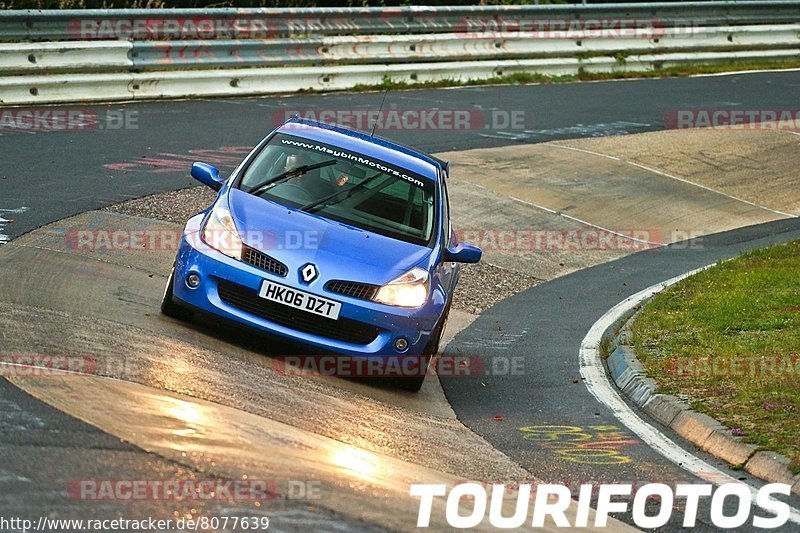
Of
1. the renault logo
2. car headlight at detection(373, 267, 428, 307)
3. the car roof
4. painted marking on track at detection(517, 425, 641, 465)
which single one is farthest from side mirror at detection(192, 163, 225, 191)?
painted marking on track at detection(517, 425, 641, 465)

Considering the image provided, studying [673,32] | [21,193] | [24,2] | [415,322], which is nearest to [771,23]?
[673,32]

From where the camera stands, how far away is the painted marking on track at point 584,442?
771cm

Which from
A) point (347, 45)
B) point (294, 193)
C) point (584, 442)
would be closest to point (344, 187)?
point (294, 193)

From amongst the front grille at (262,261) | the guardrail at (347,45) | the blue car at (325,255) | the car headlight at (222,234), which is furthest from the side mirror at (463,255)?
the guardrail at (347,45)

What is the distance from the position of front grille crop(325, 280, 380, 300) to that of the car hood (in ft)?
0.11

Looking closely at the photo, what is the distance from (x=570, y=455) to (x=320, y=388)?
165 cm

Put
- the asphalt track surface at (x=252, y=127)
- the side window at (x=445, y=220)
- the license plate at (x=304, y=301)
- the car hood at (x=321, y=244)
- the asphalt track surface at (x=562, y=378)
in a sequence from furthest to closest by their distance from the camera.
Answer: the asphalt track surface at (x=252, y=127)
the side window at (x=445, y=220)
the car hood at (x=321, y=244)
the license plate at (x=304, y=301)
the asphalt track surface at (x=562, y=378)

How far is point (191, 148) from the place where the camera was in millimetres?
16484

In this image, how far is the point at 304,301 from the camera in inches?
334

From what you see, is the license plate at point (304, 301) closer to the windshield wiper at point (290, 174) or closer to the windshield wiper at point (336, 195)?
the windshield wiper at point (336, 195)

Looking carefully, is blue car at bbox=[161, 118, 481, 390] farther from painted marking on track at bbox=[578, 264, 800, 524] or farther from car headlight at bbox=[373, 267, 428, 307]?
painted marking on track at bbox=[578, 264, 800, 524]

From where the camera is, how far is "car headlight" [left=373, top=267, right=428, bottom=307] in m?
8.68

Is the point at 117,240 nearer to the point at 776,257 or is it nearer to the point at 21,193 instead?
the point at 21,193

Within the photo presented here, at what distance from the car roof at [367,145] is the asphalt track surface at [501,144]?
1.58 meters
